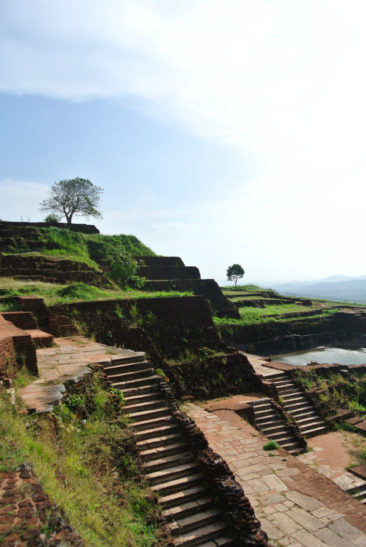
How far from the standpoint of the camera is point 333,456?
336 inches

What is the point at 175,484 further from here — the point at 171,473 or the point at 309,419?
the point at 309,419

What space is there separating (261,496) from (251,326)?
61.2ft

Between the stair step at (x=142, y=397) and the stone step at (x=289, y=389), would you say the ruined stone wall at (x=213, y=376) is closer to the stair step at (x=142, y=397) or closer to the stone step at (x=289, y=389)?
the stone step at (x=289, y=389)

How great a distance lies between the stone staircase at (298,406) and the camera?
9.92 meters

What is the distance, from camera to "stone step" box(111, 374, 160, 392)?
19.6ft

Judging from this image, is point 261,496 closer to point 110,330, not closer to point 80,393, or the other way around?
point 80,393

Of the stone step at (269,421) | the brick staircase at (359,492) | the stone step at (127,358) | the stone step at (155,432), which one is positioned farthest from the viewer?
the stone step at (269,421)

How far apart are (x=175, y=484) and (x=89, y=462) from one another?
131 centimetres

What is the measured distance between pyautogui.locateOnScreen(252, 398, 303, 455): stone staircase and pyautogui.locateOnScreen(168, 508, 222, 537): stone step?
4581 millimetres

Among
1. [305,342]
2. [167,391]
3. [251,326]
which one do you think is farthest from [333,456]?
[305,342]

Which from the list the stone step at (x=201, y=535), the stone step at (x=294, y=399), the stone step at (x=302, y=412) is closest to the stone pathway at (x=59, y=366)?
the stone step at (x=201, y=535)

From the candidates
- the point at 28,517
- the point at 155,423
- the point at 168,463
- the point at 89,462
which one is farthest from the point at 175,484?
the point at 28,517

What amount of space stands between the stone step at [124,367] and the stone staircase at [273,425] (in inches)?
161

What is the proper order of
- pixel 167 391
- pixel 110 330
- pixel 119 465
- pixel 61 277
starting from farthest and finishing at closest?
→ pixel 61 277, pixel 110 330, pixel 167 391, pixel 119 465
